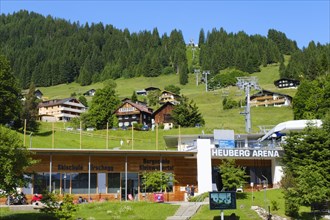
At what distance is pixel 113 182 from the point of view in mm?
47406

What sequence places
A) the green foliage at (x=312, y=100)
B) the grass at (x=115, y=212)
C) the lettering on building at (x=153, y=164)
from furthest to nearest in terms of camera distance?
1. the green foliage at (x=312, y=100)
2. the lettering on building at (x=153, y=164)
3. the grass at (x=115, y=212)

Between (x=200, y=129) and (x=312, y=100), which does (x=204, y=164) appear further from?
(x=312, y=100)

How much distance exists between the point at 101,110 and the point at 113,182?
55.9 metres

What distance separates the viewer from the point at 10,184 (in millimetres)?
29781

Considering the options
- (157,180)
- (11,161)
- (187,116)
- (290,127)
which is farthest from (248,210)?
(187,116)

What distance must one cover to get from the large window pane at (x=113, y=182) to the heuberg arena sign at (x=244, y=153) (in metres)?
9.57

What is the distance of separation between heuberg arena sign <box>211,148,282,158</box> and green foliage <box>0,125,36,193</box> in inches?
856

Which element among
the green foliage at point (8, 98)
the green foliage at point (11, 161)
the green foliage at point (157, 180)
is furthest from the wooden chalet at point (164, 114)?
the green foliage at point (11, 161)

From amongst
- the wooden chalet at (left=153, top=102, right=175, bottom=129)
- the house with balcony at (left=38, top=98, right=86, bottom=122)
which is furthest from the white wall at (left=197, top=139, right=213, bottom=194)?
the house with balcony at (left=38, top=98, right=86, bottom=122)

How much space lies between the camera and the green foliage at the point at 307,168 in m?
35.6

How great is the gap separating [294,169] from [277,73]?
157m

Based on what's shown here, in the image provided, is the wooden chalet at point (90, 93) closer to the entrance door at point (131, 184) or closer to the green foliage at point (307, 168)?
the entrance door at point (131, 184)

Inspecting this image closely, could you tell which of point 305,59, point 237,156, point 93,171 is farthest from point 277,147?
point 305,59

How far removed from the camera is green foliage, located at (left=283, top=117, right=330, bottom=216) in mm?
35625
